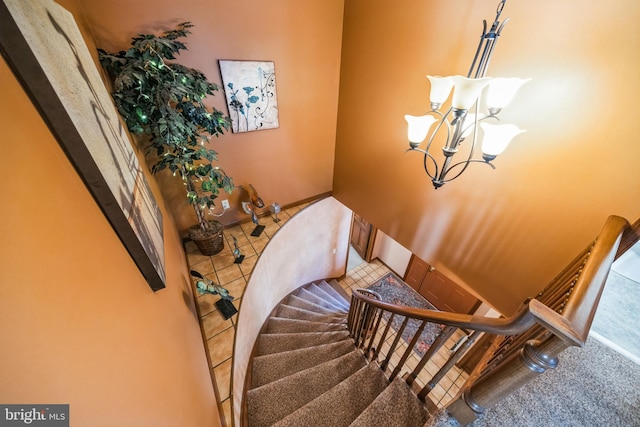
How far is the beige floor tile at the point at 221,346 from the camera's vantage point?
72.2 inches

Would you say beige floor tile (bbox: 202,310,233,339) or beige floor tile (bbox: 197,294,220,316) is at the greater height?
beige floor tile (bbox: 197,294,220,316)

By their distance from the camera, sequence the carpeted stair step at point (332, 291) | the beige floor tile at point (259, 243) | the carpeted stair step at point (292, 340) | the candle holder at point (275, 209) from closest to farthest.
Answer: the carpeted stair step at point (292, 340), the beige floor tile at point (259, 243), the candle holder at point (275, 209), the carpeted stair step at point (332, 291)

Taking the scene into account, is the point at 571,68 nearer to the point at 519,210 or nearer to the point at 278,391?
the point at 519,210

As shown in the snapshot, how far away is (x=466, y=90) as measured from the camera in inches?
48.9

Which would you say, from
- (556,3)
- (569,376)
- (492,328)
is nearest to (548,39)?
(556,3)

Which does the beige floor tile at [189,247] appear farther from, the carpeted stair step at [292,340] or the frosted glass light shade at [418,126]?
the frosted glass light shade at [418,126]

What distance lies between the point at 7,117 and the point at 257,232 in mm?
2616

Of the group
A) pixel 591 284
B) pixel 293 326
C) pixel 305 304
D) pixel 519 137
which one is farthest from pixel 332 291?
pixel 591 284

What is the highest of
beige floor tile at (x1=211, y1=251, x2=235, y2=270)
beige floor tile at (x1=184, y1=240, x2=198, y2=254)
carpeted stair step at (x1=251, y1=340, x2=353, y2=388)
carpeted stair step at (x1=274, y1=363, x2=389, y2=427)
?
beige floor tile at (x1=184, y1=240, x2=198, y2=254)

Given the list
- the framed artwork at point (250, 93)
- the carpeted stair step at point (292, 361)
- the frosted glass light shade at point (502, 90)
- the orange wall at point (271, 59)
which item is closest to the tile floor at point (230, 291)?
the orange wall at point (271, 59)

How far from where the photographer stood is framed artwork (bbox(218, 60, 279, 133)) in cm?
228

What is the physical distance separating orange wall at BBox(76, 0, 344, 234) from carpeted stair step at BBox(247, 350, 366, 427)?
79.0 inches

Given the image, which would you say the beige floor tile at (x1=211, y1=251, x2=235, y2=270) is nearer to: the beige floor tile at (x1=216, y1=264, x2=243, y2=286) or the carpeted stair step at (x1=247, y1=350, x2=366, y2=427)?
the beige floor tile at (x1=216, y1=264, x2=243, y2=286)

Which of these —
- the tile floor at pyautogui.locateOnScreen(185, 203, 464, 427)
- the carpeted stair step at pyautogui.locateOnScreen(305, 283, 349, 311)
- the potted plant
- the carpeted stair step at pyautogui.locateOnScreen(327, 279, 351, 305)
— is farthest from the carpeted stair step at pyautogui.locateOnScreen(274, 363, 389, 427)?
the carpeted stair step at pyautogui.locateOnScreen(327, 279, 351, 305)
